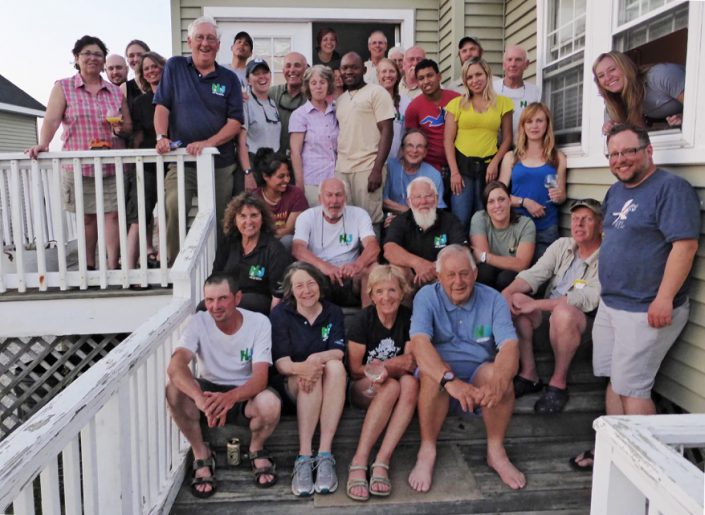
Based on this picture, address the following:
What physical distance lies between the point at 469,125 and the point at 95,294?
2867 millimetres

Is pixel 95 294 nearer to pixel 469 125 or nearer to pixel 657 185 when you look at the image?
pixel 469 125

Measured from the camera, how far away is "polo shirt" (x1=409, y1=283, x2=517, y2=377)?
9.55 feet

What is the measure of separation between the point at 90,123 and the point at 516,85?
3.12 meters

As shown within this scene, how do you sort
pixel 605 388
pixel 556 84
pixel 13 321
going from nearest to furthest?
pixel 605 388
pixel 13 321
pixel 556 84

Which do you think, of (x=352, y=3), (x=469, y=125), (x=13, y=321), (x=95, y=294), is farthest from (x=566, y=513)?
(x=352, y=3)

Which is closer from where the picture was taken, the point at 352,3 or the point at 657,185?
the point at 657,185

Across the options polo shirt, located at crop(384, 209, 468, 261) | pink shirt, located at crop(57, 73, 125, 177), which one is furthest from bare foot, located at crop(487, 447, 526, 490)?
pink shirt, located at crop(57, 73, 125, 177)

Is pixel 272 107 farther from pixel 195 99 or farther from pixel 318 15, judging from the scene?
pixel 318 15

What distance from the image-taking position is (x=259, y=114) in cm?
457

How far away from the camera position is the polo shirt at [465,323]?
2.91 metres

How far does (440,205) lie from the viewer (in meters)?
4.11

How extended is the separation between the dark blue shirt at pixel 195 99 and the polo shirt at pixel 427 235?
1.40 m

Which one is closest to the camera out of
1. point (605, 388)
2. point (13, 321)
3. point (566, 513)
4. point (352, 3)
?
point (566, 513)

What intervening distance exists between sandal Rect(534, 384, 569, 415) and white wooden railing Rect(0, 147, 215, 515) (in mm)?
1824
